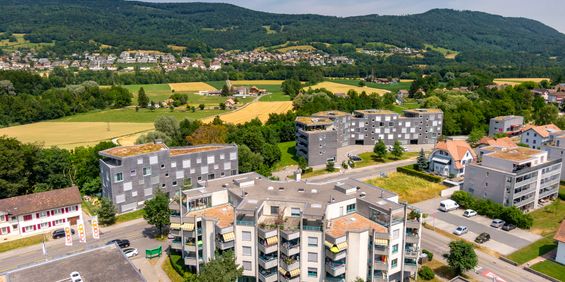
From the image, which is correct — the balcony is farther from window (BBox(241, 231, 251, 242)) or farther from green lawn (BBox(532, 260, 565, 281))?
green lawn (BBox(532, 260, 565, 281))

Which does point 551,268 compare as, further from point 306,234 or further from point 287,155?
point 287,155

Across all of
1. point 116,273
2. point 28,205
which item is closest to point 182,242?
point 116,273

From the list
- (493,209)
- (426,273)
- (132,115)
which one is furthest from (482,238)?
(132,115)

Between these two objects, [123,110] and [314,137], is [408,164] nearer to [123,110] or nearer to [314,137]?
[314,137]

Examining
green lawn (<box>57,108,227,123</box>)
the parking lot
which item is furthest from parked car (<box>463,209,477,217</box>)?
green lawn (<box>57,108,227,123</box>)

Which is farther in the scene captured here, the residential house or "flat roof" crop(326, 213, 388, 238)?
the residential house

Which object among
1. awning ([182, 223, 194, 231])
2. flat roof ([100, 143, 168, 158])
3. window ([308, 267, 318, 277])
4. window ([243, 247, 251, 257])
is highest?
flat roof ([100, 143, 168, 158])
